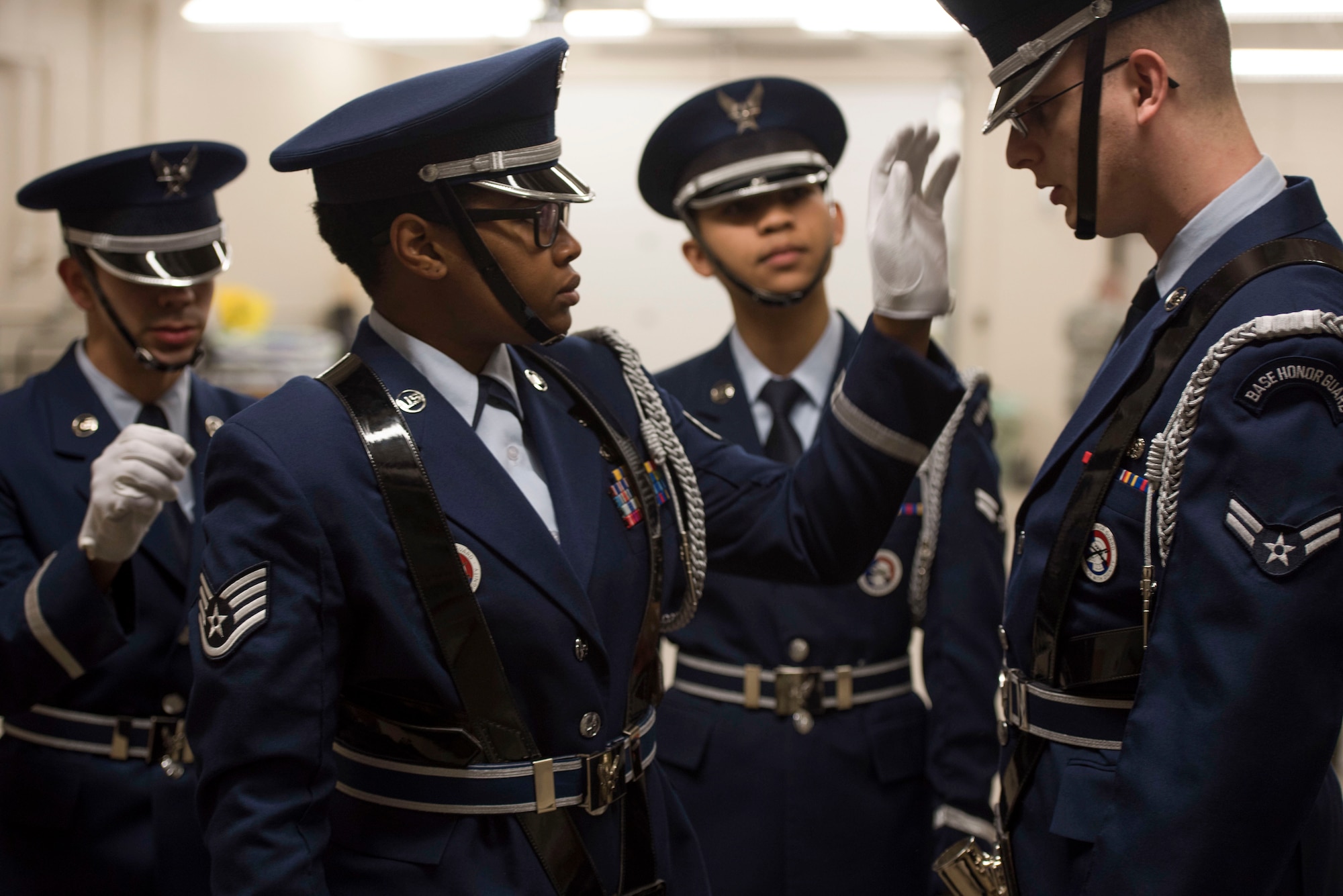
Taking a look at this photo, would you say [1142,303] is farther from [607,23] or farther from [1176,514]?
[607,23]

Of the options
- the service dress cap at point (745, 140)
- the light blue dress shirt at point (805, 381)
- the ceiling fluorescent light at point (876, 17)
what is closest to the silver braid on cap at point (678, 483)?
the light blue dress shirt at point (805, 381)

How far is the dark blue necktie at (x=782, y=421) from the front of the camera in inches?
89.8

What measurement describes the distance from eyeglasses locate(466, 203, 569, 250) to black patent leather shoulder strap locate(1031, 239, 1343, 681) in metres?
0.67

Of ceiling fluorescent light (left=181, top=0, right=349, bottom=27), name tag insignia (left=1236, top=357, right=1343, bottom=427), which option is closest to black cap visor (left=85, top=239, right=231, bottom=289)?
name tag insignia (left=1236, top=357, right=1343, bottom=427)

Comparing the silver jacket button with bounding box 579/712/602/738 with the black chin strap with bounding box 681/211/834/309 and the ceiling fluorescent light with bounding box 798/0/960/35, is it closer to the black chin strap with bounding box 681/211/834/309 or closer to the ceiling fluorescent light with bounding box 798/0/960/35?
the black chin strap with bounding box 681/211/834/309

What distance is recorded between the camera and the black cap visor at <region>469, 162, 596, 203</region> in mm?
1383

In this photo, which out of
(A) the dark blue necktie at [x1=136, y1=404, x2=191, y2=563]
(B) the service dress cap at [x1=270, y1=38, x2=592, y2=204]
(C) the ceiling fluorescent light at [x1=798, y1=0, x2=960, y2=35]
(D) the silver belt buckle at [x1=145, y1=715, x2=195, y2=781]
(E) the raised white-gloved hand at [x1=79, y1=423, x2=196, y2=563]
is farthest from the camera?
(C) the ceiling fluorescent light at [x1=798, y1=0, x2=960, y2=35]

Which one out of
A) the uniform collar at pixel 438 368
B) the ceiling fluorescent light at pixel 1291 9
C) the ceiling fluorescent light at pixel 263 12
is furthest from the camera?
the ceiling fluorescent light at pixel 263 12

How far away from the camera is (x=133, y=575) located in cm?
195

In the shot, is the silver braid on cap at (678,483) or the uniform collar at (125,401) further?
the uniform collar at (125,401)

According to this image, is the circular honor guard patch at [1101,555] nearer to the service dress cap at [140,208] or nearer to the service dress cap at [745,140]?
the service dress cap at [745,140]

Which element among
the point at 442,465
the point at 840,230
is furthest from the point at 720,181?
the point at 442,465

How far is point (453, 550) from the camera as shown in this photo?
1300 mm

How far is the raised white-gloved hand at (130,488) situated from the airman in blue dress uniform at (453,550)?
55 cm
